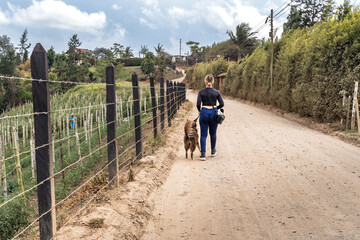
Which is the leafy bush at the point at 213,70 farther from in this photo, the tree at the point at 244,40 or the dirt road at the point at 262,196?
the dirt road at the point at 262,196

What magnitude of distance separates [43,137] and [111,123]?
1.85 meters

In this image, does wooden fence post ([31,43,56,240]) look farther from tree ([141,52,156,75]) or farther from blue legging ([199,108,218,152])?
tree ([141,52,156,75])

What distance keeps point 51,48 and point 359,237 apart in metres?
80.7

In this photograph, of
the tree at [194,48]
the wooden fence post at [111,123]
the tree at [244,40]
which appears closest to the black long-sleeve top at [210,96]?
the wooden fence post at [111,123]

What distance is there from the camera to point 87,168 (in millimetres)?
11453

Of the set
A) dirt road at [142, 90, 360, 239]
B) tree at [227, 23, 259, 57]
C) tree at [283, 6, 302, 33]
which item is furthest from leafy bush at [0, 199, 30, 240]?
tree at [227, 23, 259, 57]

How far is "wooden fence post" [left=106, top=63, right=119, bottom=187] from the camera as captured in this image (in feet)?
14.6

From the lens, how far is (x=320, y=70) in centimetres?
1306

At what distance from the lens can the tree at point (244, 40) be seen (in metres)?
59.4

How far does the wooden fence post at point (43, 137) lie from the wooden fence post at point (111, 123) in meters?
1.70

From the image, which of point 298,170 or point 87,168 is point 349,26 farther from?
point 87,168

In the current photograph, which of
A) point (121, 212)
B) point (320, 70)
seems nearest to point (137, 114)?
point (121, 212)

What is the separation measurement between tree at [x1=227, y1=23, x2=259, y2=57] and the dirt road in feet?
177

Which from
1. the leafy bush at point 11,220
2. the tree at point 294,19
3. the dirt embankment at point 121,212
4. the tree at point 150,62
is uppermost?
the tree at point 294,19
